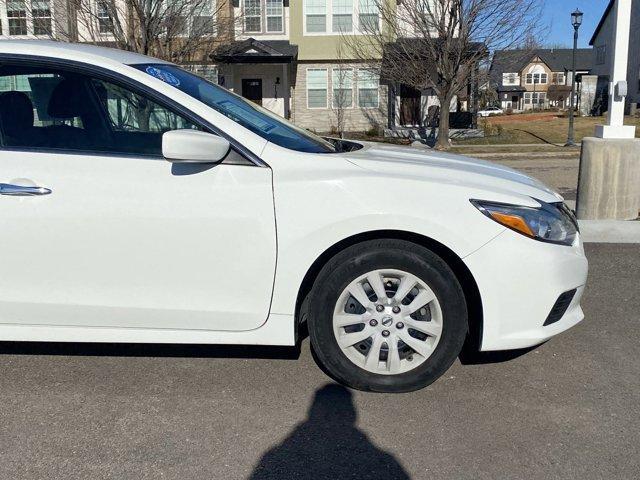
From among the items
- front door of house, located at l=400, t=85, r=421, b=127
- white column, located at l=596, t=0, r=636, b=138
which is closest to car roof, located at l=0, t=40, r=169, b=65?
white column, located at l=596, t=0, r=636, b=138

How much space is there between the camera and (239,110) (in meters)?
3.96

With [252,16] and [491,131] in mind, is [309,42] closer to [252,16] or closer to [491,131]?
[252,16]

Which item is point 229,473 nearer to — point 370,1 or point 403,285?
point 403,285

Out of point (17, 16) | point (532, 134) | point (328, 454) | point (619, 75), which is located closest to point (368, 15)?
point (532, 134)

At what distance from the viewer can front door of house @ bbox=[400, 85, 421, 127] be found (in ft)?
93.2

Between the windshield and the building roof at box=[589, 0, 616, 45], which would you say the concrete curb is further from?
the building roof at box=[589, 0, 616, 45]

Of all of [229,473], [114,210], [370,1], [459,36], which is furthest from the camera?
[370,1]

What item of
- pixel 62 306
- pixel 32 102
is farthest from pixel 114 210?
pixel 32 102

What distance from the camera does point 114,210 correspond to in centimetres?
341

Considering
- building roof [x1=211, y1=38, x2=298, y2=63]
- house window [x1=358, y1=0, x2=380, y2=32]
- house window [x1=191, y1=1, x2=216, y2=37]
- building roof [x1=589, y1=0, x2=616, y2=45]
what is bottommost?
building roof [x1=211, y1=38, x2=298, y2=63]

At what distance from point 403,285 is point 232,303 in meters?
0.91

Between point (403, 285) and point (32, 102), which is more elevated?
point (32, 102)

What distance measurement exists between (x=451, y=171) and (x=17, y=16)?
19.9 metres

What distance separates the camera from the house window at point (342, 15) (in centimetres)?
2642
